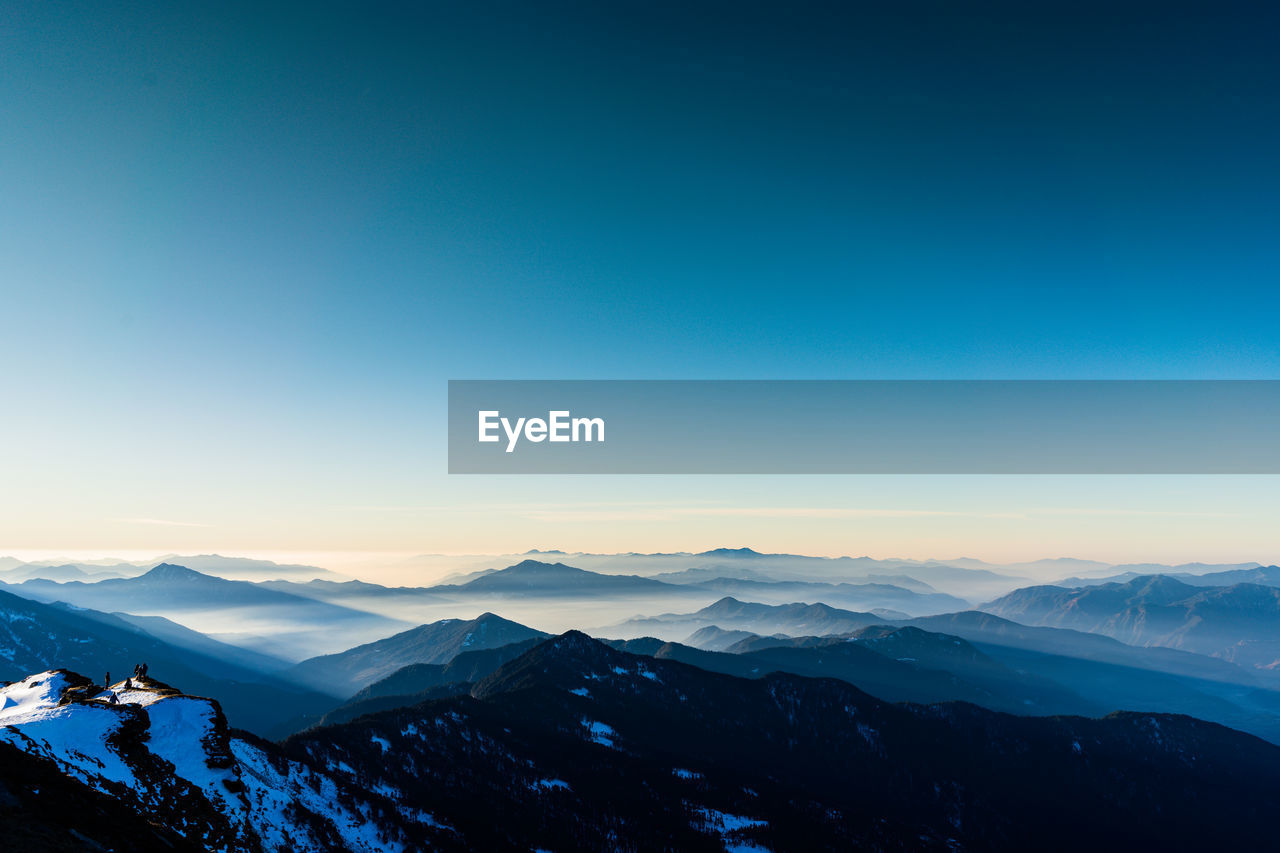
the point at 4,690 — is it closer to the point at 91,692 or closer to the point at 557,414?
the point at 91,692

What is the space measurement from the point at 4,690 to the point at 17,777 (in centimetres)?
9109

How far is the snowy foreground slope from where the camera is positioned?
107750 mm

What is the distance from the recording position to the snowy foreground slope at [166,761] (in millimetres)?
107750

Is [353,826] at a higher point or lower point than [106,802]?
lower

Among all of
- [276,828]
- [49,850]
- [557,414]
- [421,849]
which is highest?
[557,414]

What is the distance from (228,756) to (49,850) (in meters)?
90.6

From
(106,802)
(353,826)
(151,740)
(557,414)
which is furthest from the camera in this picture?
(353,826)

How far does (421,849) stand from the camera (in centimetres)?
19750

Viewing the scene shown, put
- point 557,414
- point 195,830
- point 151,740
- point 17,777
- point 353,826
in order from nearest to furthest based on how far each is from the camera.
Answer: point 17,777, point 195,830, point 151,740, point 557,414, point 353,826

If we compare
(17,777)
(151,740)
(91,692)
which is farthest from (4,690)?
(17,777)

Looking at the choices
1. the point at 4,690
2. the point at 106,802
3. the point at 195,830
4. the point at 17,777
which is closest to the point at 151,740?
the point at 195,830

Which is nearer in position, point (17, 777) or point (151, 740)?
point (17, 777)

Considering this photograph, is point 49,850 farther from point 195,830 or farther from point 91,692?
point 91,692

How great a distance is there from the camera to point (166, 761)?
418 ft
